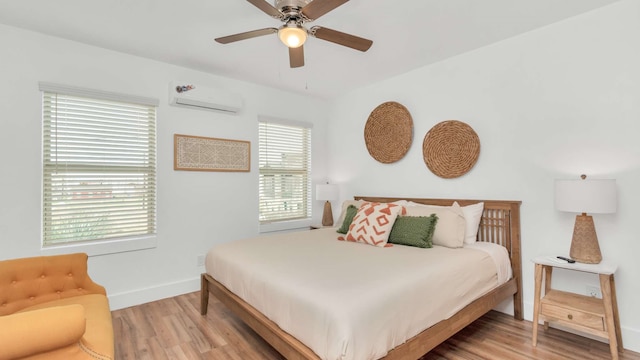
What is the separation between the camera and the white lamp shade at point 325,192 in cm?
432

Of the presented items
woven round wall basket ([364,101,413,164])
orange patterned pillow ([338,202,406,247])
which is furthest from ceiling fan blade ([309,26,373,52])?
woven round wall basket ([364,101,413,164])

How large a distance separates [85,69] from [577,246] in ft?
14.4

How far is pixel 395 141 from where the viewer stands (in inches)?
147

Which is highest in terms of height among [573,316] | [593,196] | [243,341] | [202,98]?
[202,98]

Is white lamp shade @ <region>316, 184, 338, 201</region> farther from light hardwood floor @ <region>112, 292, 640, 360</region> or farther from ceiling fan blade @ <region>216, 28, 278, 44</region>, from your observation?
ceiling fan blade @ <region>216, 28, 278, 44</region>

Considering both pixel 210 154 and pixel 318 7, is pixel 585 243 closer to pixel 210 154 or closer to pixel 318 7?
pixel 318 7

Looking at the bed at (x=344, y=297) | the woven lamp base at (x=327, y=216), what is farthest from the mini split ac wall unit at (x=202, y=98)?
the woven lamp base at (x=327, y=216)

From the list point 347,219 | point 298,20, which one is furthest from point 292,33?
point 347,219

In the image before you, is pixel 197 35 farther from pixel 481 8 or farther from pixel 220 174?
pixel 481 8

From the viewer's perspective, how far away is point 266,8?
180 centimetres

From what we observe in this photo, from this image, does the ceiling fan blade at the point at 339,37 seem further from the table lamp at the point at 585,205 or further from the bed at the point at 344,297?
the table lamp at the point at 585,205

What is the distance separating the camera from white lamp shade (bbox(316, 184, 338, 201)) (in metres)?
4.32

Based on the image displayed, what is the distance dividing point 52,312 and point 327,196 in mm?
→ 3373

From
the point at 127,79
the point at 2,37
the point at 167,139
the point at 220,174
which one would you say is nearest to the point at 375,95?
the point at 220,174
